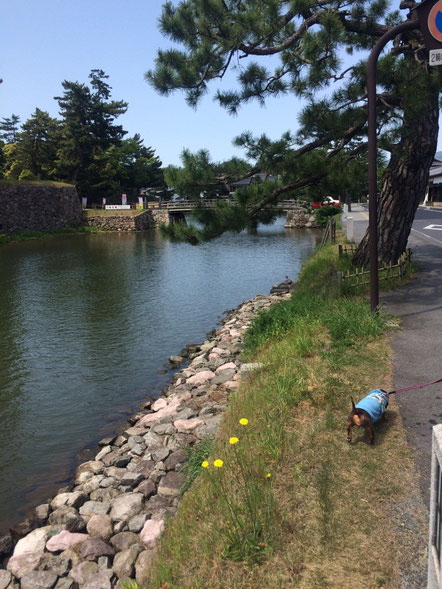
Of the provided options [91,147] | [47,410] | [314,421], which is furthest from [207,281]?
[91,147]

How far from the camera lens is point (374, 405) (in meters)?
4.71

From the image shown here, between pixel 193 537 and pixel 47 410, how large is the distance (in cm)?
670

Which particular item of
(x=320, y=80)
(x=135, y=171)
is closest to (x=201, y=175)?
(x=320, y=80)

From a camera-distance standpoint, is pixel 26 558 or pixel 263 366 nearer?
pixel 26 558

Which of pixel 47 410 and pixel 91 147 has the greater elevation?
pixel 91 147

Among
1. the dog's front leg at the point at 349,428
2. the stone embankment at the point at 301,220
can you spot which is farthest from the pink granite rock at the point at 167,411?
the stone embankment at the point at 301,220

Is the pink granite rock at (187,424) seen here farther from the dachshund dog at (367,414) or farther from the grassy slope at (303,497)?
the dachshund dog at (367,414)

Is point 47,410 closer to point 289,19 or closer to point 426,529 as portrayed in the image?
point 426,529

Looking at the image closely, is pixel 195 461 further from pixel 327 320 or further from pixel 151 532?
pixel 327 320

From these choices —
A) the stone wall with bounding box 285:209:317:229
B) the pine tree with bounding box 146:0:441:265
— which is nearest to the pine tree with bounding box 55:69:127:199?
the stone wall with bounding box 285:209:317:229

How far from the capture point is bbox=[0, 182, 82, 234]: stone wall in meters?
44.0

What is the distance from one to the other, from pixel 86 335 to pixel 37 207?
121 feet

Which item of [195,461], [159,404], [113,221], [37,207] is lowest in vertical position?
[159,404]

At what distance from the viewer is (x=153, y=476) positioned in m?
6.23
